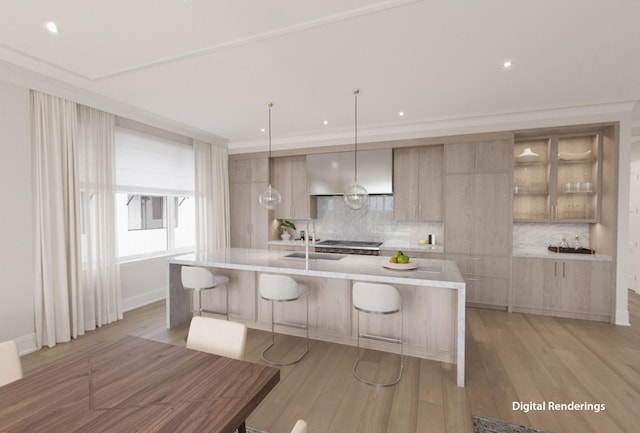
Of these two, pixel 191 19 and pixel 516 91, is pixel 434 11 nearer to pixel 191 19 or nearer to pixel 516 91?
pixel 191 19

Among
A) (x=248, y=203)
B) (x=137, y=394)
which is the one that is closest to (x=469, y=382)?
(x=137, y=394)

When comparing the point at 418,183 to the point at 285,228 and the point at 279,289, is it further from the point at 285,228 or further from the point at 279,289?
the point at 279,289

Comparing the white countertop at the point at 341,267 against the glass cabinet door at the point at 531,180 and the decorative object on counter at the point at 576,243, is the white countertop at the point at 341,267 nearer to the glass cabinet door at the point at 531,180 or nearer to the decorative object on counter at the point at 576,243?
the glass cabinet door at the point at 531,180

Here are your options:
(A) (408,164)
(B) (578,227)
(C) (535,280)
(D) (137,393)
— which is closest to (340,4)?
(D) (137,393)

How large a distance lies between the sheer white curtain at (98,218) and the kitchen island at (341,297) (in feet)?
2.85

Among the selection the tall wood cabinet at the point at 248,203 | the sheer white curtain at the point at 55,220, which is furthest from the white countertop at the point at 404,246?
the sheer white curtain at the point at 55,220

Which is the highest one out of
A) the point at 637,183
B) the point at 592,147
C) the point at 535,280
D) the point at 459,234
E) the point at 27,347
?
the point at 592,147

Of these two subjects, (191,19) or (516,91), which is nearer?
(191,19)

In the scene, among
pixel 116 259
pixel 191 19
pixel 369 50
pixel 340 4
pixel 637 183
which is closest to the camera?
pixel 340 4

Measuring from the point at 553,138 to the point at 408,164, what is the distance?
2.01 m

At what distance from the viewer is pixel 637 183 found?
215 inches

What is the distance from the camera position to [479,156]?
4.36 m

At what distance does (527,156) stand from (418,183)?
1616 millimetres

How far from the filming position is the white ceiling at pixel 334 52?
203 centimetres
